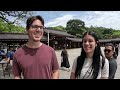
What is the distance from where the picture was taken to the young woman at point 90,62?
1635mm

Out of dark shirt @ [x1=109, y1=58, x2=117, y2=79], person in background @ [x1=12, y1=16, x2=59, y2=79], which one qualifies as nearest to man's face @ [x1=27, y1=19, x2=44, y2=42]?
person in background @ [x1=12, y1=16, x2=59, y2=79]

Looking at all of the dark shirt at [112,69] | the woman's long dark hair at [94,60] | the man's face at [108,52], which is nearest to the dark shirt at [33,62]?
the woman's long dark hair at [94,60]

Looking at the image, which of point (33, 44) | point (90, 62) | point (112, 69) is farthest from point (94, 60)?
point (33, 44)

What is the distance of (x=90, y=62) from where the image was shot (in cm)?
165

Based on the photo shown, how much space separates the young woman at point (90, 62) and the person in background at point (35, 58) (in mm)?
146

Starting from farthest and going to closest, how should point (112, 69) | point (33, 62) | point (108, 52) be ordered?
1. point (108, 52)
2. point (112, 69)
3. point (33, 62)

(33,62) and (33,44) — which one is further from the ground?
(33,44)

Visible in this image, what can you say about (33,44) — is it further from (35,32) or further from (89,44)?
(89,44)

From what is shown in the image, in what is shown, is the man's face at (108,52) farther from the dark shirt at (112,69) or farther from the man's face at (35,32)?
the man's face at (35,32)

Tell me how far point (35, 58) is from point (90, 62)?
0.34 m
